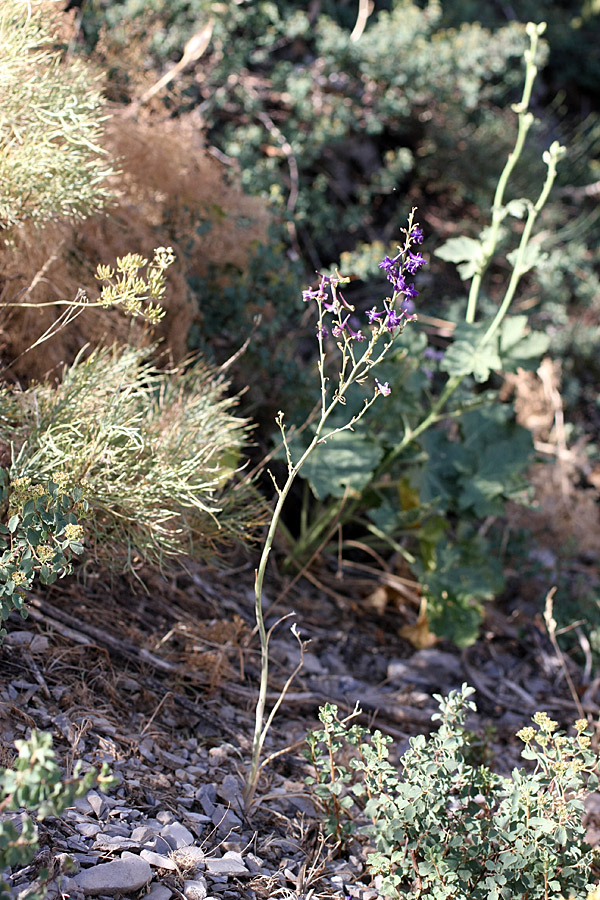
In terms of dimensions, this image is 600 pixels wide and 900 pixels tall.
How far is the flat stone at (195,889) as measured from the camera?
1.33 metres

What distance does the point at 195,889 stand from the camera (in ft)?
4.40

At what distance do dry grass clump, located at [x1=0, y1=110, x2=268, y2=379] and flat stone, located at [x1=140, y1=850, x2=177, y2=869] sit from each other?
1.10 m

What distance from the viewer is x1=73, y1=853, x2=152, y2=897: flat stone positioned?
4.17 feet

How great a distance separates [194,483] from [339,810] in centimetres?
77

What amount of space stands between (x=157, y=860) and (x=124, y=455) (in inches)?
30.6

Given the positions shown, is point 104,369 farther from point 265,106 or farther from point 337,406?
point 265,106

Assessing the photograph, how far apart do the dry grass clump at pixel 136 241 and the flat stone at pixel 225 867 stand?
1.14 meters

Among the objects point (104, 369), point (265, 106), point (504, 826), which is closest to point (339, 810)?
point (504, 826)

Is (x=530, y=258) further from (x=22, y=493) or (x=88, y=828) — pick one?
(x=88, y=828)

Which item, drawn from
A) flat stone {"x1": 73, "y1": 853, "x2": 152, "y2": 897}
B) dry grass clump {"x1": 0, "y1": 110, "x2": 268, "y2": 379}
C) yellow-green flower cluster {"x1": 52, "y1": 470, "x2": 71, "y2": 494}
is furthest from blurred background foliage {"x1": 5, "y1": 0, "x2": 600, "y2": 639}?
flat stone {"x1": 73, "y1": 853, "x2": 152, "y2": 897}

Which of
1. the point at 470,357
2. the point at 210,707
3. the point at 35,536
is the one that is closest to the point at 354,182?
the point at 470,357

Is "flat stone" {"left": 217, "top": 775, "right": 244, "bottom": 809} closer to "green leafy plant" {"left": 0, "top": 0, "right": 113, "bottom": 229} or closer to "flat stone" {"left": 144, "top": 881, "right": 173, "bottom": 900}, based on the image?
"flat stone" {"left": 144, "top": 881, "right": 173, "bottom": 900}

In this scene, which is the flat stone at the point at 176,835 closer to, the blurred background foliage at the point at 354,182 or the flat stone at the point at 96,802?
the flat stone at the point at 96,802

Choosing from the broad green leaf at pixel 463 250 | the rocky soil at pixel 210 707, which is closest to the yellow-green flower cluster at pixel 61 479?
the rocky soil at pixel 210 707
